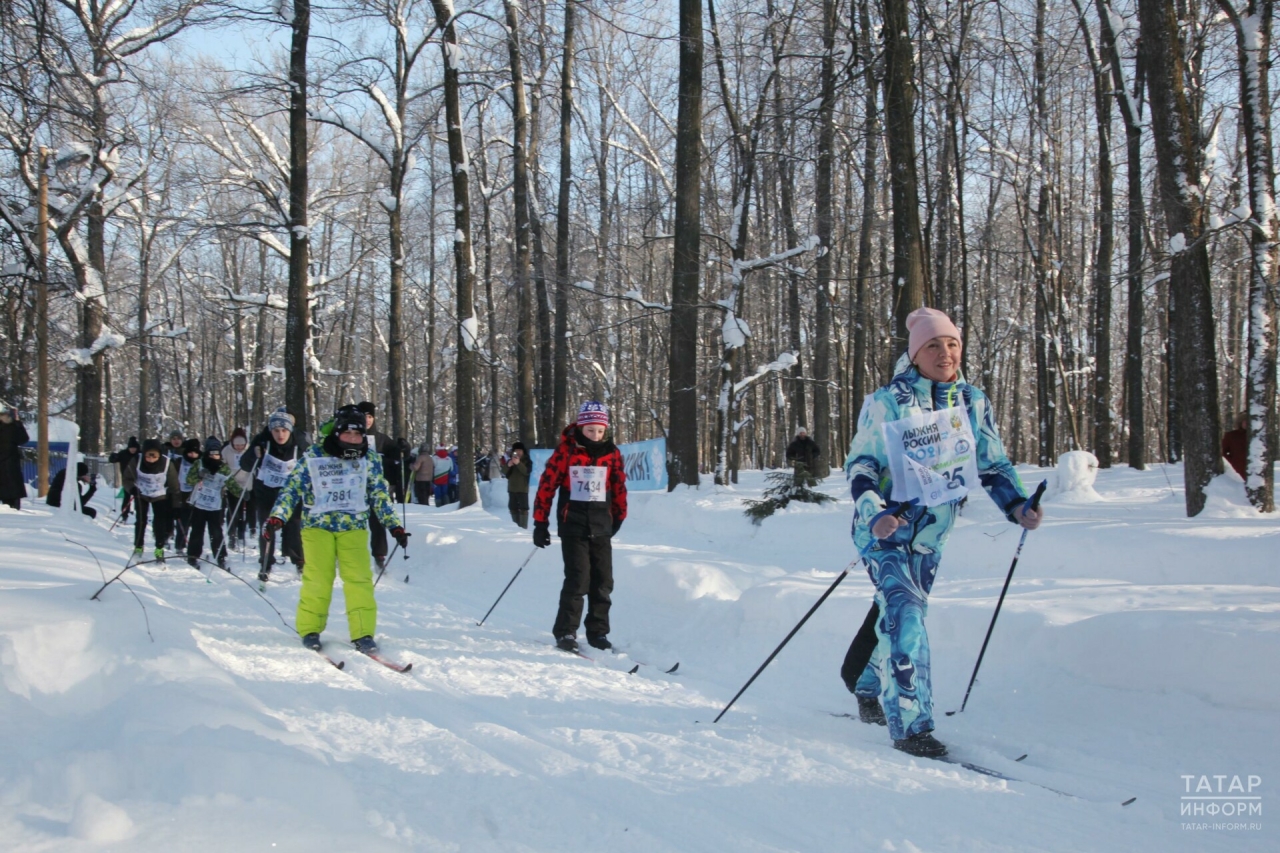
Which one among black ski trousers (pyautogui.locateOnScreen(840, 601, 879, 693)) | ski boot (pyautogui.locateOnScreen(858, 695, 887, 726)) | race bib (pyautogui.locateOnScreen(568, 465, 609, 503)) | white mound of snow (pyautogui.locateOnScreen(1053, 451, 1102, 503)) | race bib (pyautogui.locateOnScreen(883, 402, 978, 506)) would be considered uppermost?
race bib (pyautogui.locateOnScreen(883, 402, 978, 506))

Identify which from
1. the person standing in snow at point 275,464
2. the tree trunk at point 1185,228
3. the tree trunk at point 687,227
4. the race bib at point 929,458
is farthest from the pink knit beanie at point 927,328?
the tree trunk at point 687,227

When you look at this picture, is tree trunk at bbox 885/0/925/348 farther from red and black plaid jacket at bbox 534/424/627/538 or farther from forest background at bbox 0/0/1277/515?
red and black plaid jacket at bbox 534/424/627/538

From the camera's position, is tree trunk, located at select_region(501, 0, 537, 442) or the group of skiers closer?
the group of skiers

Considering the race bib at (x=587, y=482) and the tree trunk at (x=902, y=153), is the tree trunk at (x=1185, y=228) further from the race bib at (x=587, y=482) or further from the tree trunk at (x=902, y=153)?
the race bib at (x=587, y=482)

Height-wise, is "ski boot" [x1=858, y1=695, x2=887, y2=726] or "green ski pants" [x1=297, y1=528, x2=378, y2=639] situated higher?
"green ski pants" [x1=297, y1=528, x2=378, y2=639]

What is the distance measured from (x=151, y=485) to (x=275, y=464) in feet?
8.01

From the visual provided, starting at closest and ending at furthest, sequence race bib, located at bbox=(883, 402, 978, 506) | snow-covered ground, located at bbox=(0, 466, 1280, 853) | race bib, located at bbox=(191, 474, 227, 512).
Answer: snow-covered ground, located at bbox=(0, 466, 1280, 853)
race bib, located at bbox=(883, 402, 978, 506)
race bib, located at bbox=(191, 474, 227, 512)

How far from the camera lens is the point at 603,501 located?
271 inches

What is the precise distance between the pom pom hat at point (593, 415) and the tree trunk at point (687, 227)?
24.3 ft

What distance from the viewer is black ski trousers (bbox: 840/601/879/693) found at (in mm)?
4547

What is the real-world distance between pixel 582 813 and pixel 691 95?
1312 cm

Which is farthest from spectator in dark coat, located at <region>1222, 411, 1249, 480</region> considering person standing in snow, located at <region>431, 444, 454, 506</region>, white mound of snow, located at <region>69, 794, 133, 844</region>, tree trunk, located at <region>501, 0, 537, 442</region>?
person standing in snow, located at <region>431, 444, 454, 506</region>

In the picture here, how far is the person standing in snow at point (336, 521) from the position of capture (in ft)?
21.0

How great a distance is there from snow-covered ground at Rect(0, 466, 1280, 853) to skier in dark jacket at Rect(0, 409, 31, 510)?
667cm
